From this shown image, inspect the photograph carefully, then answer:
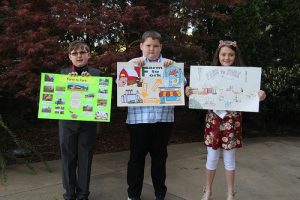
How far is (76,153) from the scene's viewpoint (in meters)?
3.88

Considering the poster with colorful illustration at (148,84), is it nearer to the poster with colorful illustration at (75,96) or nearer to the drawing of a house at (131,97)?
the drawing of a house at (131,97)

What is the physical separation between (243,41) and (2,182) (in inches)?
217

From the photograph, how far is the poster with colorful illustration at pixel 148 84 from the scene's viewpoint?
379cm

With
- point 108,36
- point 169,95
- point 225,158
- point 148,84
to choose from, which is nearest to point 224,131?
point 225,158

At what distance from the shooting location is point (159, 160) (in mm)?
3938

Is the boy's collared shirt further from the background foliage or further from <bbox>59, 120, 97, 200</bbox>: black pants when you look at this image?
the background foliage

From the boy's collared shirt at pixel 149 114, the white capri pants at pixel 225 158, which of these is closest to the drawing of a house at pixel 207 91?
the boy's collared shirt at pixel 149 114

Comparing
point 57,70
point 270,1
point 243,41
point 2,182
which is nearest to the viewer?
point 2,182

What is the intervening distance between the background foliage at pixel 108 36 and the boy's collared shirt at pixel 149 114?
4.88ft

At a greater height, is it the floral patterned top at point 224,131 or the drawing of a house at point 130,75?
the drawing of a house at point 130,75

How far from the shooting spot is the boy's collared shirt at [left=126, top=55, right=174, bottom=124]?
12.4 ft

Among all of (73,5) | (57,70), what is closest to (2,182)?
(57,70)

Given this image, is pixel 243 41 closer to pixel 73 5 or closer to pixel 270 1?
pixel 270 1

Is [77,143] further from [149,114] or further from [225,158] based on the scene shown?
[225,158]
